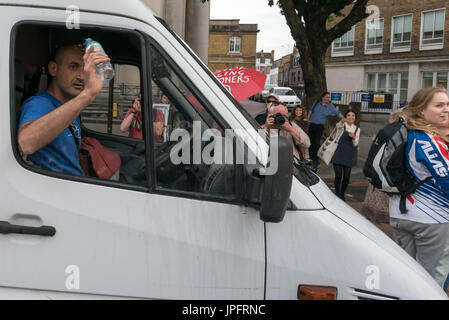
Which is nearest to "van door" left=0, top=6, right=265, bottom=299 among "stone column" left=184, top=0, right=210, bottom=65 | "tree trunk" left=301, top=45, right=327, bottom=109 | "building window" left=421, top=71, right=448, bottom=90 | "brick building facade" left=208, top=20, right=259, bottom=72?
"tree trunk" left=301, top=45, right=327, bottom=109

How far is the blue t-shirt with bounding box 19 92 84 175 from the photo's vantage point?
2071 millimetres

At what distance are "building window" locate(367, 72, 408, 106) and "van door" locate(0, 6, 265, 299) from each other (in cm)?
3473

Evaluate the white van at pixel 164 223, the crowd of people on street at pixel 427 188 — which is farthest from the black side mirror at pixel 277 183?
the crowd of people on street at pixel 427 188

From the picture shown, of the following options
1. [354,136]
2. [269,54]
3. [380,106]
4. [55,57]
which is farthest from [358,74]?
[269,54]

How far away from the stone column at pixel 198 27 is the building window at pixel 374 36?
86.2ft

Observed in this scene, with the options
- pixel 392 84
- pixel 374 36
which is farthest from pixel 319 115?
pixel 374 36

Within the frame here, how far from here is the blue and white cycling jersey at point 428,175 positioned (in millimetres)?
3422

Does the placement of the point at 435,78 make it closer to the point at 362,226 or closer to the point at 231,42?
the point at 362,226

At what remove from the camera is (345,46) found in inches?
1601

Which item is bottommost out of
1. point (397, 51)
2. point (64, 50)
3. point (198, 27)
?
point (64, 50)

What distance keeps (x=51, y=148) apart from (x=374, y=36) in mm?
39370

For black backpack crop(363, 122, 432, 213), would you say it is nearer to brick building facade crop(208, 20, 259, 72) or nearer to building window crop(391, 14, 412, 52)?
building window crop(391, 14, 412, 52)

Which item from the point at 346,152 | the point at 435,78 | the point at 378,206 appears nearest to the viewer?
the point at 378,206
